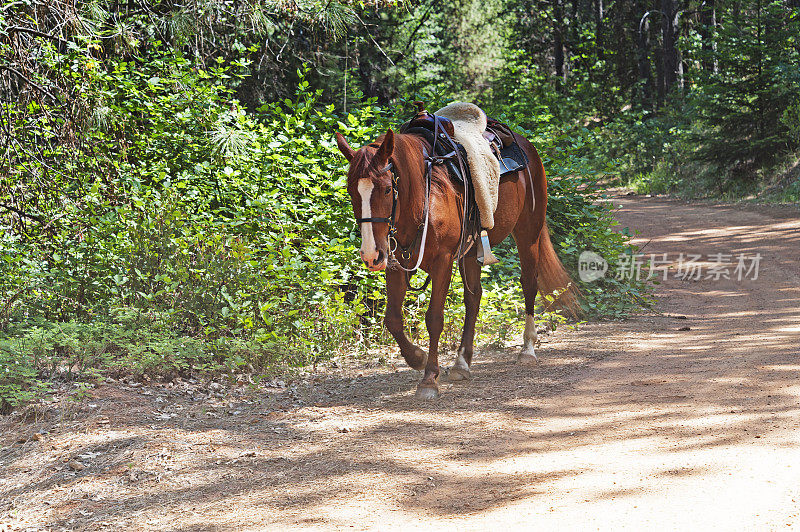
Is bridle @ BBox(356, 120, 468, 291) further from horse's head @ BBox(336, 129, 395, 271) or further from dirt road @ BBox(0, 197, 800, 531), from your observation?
dirt road @ BBox(0, 197, 800, 531)

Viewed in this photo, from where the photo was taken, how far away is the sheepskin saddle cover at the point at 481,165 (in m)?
6.33

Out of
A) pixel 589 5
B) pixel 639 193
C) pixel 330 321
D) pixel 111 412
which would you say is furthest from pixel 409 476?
pixel 589 5

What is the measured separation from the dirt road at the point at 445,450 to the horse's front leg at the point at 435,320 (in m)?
0.14

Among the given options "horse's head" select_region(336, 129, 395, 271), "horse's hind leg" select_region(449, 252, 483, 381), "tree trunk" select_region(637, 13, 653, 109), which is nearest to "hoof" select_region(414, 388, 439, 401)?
"horse's hind leg" select_region(449, 252, 483, 381)

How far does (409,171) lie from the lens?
5.52 meters

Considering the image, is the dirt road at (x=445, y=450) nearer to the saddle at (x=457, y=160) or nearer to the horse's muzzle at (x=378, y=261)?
the horse's muzzle at (x=378, y=261)

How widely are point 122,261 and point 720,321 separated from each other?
6.85 meters

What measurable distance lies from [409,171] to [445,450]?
204 centimetres

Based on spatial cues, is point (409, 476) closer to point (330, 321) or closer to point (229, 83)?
point (330, 321)

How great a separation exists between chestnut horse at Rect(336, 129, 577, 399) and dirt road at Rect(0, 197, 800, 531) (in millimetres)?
404

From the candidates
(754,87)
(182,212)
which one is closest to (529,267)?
(182,212)

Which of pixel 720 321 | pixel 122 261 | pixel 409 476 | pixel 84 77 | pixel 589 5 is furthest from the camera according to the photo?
pixel 589 5

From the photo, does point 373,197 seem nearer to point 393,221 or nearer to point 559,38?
point 393,221

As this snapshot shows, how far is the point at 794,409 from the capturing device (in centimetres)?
500
